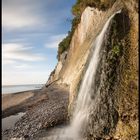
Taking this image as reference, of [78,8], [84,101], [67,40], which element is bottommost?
[84,101]

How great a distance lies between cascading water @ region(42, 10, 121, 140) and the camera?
17.8 m

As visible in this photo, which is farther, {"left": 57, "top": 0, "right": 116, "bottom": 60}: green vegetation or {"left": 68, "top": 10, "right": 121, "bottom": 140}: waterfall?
{"left": 57, "top": 0, "right": 116, "bottom": 60}: green vegetation

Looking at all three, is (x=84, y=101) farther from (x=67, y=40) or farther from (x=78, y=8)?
(x=67, y=40)

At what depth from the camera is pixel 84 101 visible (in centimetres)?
1861

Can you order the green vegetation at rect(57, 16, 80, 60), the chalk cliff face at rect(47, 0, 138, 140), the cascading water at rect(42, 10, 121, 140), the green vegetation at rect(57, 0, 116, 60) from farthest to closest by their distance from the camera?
the green vegetation at rect(57, 16, 80, 60), the green vegetation at rect(57, 0, 116, 60), the cascading water at rect(42, 10, 121, 140), the chalk cliff face at rect(47, 0, 138, 140)

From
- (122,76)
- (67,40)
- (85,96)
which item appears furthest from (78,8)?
(122,76)

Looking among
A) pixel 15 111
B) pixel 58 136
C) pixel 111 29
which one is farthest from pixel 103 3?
pixel 58 136

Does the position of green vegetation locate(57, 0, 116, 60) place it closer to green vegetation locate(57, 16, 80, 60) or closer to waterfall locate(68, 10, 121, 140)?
green vegetation locate(57, 16, 80, 60)

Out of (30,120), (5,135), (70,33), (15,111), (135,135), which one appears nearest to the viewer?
(135,135)

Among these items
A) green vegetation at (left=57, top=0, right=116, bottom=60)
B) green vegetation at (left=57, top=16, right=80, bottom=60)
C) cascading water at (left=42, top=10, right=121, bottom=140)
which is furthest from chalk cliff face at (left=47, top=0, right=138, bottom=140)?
green vegetation at (left=57, top=16, right=80, bottom=60)

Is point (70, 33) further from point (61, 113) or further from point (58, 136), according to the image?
point (58, 136)

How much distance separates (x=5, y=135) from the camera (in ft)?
67.4

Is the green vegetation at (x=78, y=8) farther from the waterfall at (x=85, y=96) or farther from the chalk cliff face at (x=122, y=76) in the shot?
the chalk cliff face at (x=122, y=76)

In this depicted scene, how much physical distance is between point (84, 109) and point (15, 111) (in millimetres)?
11932
